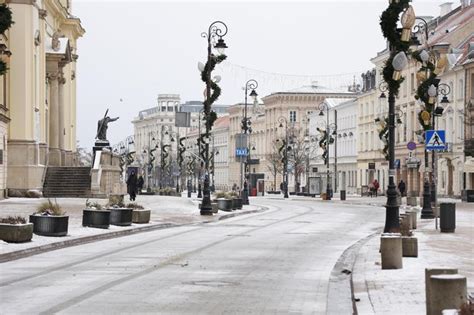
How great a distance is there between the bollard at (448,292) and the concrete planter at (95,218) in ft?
74.6

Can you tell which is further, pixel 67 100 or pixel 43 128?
pixel 67 100

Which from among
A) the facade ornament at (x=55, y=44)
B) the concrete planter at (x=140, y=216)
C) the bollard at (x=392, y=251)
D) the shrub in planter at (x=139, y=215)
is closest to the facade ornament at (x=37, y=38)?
the facade ornament at (x=55, y=44)

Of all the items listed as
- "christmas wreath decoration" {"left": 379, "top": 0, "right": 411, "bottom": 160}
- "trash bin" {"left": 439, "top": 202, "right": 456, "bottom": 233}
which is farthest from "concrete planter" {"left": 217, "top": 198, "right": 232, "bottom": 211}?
"christmas wreath decoration" {"left": 379, "top": 0, "right": 411, "bottom": 160}

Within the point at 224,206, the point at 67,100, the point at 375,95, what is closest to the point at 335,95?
the point at 375,95

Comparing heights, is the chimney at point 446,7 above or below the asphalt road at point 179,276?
above

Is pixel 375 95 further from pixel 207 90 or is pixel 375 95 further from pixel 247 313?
pixel 247 313

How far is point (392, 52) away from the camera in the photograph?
26.8 m

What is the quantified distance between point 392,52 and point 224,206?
25523 millimetres

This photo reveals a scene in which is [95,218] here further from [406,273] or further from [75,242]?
[406,273]

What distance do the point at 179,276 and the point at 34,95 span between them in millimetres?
41559

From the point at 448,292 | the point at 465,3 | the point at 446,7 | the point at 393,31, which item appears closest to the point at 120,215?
the point at 393,31

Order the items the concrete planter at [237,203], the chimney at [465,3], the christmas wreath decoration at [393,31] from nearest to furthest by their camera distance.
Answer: the christmas wreath decoration at [393,31], the concrete planter at [237,203], the chimney at [465,3]

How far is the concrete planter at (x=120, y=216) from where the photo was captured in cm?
3381

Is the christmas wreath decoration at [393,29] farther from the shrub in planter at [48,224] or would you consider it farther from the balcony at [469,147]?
the balcony at [469,147]
